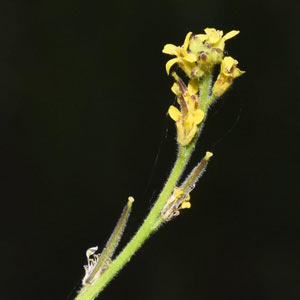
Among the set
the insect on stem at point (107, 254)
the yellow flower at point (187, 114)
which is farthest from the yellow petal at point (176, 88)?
the insect on stem at point (107, 254)

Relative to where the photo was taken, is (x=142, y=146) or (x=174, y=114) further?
(x=142, y=146)

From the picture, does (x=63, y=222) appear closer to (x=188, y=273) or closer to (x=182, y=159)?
(x=188, y=273)

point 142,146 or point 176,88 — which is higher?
point 176,88

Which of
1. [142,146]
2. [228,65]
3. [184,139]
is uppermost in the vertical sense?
[228,65]

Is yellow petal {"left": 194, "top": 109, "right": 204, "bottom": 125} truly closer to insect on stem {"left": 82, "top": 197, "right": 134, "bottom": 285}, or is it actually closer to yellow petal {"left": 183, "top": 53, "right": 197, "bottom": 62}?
yellow petal {"left": 183, "top": 53, "right": 197, "bottom": 62}

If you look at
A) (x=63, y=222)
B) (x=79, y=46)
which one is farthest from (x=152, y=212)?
(x=79, y=46)

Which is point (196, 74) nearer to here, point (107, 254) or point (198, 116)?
point (198, 116)

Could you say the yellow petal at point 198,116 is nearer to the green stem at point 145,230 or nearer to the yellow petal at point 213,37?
the green stem at point 145,230

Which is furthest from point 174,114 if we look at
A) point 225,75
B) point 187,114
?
point 225,75
